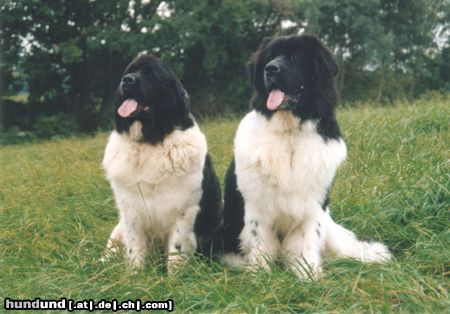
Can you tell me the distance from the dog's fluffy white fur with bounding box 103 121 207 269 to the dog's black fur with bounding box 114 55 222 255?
0.05 meters

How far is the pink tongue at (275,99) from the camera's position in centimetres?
321

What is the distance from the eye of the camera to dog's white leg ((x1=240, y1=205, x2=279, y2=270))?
3.35 metres

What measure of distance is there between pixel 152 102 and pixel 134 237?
90 cm

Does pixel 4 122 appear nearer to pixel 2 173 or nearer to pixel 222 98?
pixel 222 98

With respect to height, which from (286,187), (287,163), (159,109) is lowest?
(286,187)

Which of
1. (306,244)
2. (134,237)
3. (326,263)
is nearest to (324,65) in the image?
(306,244)

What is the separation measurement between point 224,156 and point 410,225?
3.19 metres

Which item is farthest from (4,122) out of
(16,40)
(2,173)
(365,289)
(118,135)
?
(365,289)

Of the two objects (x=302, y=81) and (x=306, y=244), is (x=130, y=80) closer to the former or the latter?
(x=302, y=81)

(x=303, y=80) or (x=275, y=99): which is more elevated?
(x=303, y=80)

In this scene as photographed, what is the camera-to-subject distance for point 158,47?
17.8m

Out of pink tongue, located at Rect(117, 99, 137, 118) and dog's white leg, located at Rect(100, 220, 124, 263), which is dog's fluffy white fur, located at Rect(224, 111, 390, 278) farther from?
dog's white leg, located at Rect(100, 220, 124, 263)

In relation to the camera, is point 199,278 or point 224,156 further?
point 224,156

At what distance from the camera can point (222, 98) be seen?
19.8 meters
